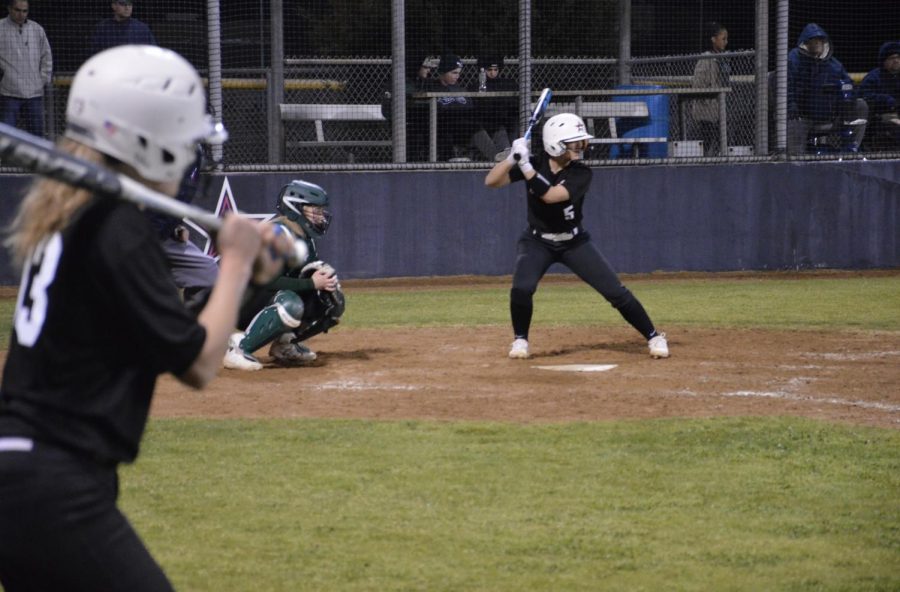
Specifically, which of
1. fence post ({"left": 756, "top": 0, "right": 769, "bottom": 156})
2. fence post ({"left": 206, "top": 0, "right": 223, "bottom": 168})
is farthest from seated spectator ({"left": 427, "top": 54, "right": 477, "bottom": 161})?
fence post ({"left": 756, "top": 0, "right": 769, "bottom": 156})

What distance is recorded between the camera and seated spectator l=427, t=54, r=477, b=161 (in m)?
15.7

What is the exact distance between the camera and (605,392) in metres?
8.89

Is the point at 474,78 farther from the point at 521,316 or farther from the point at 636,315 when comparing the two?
the point at 636,315

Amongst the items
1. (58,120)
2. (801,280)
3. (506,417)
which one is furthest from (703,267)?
(506,417)

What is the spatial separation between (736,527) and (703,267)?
11.3 m

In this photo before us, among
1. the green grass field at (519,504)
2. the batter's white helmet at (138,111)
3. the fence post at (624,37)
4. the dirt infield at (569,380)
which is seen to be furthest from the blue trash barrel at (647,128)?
the batter's white helmet at (138,111)

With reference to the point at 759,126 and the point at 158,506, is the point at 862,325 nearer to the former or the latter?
the point at 759,126

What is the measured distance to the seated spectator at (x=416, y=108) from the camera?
51.3 ft

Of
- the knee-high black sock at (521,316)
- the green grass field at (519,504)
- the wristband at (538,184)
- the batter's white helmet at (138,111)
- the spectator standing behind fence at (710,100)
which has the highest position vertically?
the spectator standing behind fence at (710,100)

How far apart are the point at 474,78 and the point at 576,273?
21.9ft

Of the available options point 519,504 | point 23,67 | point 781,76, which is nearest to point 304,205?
point 519,504

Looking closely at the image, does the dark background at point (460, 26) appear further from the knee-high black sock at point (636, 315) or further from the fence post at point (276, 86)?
the knee-high black sock at point (636, 315)

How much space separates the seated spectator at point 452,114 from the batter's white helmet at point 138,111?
1279cm

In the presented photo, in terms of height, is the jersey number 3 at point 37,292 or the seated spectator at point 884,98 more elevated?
the seated spectator at point 884,98
